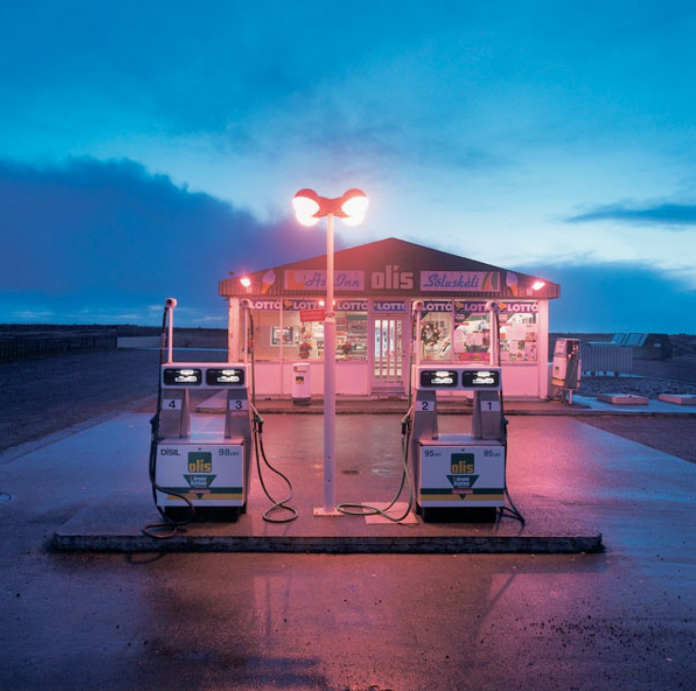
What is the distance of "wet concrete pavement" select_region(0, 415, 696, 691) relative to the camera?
3547mm

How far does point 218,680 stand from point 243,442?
9.67 feet

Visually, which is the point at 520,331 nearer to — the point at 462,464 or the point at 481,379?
the point at 481,379

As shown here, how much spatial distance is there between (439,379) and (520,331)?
12.3m

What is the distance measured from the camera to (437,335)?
58.6ft

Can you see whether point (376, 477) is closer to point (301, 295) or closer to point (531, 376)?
point (301, 295)

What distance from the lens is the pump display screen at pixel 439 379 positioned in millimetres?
6246

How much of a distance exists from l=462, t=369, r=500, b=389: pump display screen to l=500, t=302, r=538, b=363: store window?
1175 centimetres

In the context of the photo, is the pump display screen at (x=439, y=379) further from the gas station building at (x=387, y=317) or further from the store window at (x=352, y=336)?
the store window at (x=352, y=336)

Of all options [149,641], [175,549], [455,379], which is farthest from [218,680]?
[455,379]

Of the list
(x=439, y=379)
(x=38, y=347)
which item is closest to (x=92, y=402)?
(x=439, y=379)

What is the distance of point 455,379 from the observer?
20.5 ft

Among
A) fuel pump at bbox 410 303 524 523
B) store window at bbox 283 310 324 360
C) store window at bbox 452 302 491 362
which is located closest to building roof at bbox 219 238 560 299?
store window at bbox 452 302 491 362

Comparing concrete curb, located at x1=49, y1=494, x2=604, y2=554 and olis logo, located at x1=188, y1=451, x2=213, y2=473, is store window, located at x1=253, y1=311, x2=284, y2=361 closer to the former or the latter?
olis logo, located at x1=188, y1=451, x2=213, y2=473

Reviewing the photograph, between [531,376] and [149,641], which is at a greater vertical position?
[531,376]
